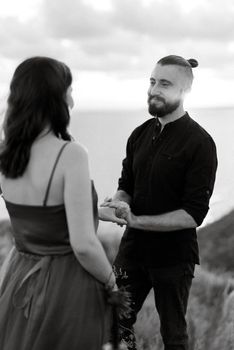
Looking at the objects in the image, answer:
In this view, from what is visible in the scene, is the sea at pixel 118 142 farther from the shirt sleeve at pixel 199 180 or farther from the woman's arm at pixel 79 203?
the woman's arm at pixel 79 203

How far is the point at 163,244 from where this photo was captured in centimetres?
296

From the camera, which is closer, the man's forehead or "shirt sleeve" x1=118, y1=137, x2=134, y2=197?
the man's forehead

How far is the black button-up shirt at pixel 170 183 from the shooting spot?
283 cm

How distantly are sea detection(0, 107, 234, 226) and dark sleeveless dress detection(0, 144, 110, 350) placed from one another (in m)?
2.45

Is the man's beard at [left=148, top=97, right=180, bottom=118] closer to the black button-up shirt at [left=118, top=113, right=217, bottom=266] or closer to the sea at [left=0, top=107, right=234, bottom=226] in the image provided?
the black button-up shirt at [left=118, top=113, right=217, bottom=266]

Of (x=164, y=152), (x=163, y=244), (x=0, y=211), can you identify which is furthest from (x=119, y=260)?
(x=0, y=211)

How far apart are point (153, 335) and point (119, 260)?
3.33 feet

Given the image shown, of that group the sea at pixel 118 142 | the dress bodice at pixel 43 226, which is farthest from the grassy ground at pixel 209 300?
the dress bodice at pixel 43 226

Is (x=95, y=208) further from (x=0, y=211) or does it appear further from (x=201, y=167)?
(x=0, y=211)

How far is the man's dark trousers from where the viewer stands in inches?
116

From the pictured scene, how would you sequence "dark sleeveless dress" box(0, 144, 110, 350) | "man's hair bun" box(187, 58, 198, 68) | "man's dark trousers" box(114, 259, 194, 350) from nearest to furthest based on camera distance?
"dark sleeveless dress" box(0, 144, 110, 350) < "man's dark trousers" box(114, 259, 194, 350) < "man's hair bun" box(187, 58, 198, 68)

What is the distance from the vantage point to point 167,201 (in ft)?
9.51

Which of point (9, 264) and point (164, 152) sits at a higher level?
point (164, 152)

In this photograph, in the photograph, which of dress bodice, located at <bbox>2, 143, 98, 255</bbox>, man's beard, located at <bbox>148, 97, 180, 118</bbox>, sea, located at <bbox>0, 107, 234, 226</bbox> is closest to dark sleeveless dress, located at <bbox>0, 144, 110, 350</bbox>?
dress bodice, located at <bbox>2, 143, 98, 255</bbox>
